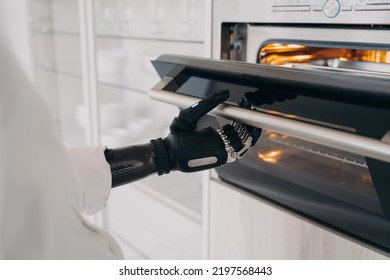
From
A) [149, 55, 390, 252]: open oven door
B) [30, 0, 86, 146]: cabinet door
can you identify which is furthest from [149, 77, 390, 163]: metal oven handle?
[30, 0, 86, 146]: cabinet door

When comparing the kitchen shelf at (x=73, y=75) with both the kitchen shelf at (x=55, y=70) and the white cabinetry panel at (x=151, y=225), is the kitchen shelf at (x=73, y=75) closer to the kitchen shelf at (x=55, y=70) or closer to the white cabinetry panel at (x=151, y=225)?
the kitchen shelf at (x=55, y=70)

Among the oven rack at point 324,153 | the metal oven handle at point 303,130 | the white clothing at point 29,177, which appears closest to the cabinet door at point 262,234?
the oven rack at point 324,153

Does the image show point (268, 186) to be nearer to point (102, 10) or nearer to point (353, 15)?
point (353, 15)

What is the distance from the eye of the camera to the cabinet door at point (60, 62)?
1781mm

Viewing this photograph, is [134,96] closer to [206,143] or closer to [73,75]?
[73,75]

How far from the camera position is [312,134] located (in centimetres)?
50

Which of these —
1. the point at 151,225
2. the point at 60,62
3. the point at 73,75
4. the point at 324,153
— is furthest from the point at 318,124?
the point at 60,62

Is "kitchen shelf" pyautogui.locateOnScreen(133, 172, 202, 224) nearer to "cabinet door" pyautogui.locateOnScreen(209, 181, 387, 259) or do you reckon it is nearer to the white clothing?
"cabinet door" pyautogui.locateOnScreen(209, 181, 387, 259)

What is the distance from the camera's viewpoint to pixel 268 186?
0.74 metres

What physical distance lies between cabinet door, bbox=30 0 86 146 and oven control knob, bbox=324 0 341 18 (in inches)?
51.4

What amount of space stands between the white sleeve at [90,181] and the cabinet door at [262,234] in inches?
11.4

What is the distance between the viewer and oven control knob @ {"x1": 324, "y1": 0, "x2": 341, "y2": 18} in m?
0.60

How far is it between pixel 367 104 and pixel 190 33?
2.61 ft

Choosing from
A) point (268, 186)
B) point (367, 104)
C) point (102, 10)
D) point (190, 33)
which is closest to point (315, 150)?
point (268, 186)
